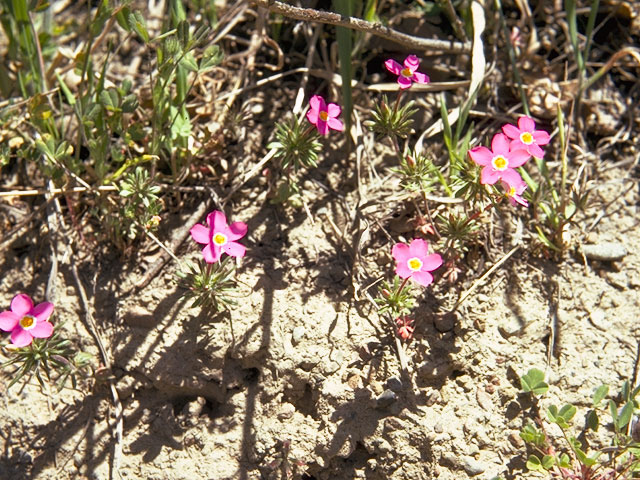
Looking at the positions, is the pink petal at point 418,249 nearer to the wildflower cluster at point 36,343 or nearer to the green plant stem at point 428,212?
the green plant stem at point 428,212

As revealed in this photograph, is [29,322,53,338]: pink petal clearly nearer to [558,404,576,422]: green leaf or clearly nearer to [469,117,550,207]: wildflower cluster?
[469,117,550,207]: wildflower cluster

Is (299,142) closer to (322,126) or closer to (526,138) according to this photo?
(322,126)

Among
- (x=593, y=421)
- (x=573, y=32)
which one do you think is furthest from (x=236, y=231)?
Result: (x=573, y=32)

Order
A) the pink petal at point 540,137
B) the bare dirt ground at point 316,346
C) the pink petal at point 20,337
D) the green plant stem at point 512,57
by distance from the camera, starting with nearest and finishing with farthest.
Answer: the pink petal at point 20,337 → the bare dirt ground at point 316,346 → the pink petal at point 540,137 → the green plant stem at point 512,57

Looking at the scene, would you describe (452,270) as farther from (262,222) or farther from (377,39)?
(377,39)

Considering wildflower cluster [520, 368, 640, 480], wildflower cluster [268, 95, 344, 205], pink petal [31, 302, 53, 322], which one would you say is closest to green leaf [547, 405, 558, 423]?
wildflower cluster [520, 368, 640, 480]

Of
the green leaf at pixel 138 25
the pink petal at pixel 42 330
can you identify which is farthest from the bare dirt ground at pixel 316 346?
the green leaf at pixel 138 25

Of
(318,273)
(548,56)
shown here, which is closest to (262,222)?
(318,273)
